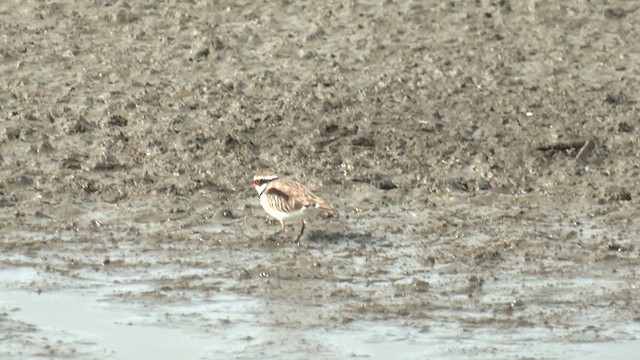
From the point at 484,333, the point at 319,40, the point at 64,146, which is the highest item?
the point at 319,40

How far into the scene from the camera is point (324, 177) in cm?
1303

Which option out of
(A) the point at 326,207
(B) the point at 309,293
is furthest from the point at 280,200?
(B) the point at 309,293

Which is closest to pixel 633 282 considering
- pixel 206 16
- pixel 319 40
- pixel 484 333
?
pixel 484 333

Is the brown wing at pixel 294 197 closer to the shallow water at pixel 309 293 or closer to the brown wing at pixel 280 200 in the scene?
the brown wing at pixel 280 200

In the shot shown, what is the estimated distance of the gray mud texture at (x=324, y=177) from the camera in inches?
395

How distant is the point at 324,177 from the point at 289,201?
136 centimetres

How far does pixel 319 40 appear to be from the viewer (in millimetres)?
15617

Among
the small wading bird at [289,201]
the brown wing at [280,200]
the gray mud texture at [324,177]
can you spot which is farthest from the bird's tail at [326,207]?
the gray mud texture at [324,177]

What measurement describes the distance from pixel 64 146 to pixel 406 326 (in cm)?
461

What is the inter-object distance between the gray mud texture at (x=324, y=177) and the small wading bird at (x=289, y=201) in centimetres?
23

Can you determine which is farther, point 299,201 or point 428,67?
point 428,67

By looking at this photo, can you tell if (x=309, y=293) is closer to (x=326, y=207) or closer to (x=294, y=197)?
(x=326, y=207)

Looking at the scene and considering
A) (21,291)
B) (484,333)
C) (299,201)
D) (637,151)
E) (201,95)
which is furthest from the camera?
(201,95)

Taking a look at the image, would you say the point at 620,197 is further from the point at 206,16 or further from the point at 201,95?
the point at 206,16
